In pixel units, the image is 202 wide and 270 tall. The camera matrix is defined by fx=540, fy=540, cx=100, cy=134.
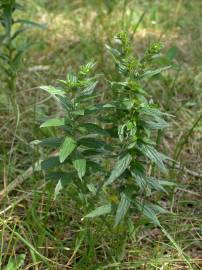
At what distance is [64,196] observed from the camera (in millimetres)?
2496

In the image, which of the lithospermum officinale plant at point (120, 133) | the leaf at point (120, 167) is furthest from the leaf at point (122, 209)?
the leaf at point (120, 167)

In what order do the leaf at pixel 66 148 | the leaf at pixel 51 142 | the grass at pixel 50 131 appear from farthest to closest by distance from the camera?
the grass at pixel 50 131 → the leaf at pixel 51 142 → the leaf at pixel 66 148

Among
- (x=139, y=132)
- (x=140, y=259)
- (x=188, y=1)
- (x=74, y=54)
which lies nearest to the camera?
(x=139, y=132)

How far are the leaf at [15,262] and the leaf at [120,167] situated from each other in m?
0.46

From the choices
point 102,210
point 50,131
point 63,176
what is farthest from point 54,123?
point 50,131

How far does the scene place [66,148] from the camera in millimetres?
2047

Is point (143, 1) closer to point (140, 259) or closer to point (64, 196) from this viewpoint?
point (64, 196)

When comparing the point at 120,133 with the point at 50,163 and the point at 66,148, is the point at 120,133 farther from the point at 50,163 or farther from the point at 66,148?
the point at 50,163

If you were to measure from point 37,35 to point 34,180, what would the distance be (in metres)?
1.93

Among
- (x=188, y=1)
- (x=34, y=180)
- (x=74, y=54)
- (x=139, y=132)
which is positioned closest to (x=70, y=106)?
(x=139, y=132)

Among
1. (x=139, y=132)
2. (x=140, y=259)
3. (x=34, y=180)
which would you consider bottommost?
(x=140, y=259)

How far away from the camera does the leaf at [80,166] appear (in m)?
2.03

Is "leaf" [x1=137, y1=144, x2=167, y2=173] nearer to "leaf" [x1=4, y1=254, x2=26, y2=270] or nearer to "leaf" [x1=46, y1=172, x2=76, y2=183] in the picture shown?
"leaf" [x1=46, y1=172, x2=76, y2=183]

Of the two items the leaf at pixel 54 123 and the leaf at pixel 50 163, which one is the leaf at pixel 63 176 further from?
the leaf at pixel 54 123
